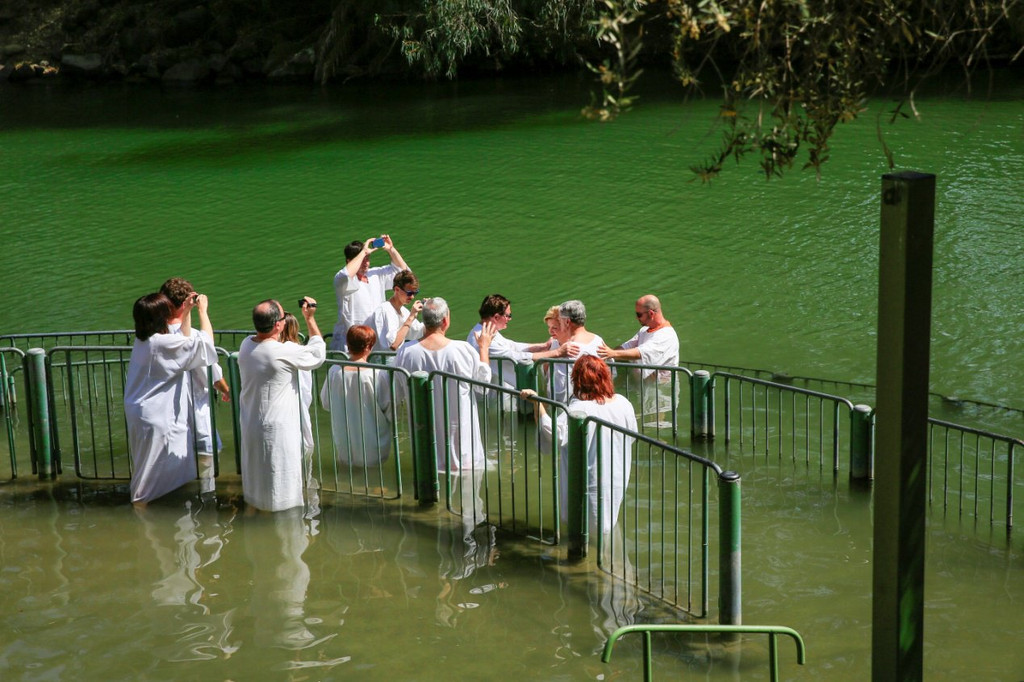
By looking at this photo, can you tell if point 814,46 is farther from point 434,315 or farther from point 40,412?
point 40,412

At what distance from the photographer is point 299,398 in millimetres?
8375

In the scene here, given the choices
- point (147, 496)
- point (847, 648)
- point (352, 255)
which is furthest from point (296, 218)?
point (847, 648)

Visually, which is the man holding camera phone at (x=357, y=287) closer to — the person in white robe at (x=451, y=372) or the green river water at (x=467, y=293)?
the person in white robe at (x=451, y=372)

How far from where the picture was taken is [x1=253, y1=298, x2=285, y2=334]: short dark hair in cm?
811

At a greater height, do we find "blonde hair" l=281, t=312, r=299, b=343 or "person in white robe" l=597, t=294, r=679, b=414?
"blonde hair" l=281, t=312, r=299, b=343

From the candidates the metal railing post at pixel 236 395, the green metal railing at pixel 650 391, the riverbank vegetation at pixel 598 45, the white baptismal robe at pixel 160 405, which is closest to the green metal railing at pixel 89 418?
the white baptismal robe at pixel 160 405

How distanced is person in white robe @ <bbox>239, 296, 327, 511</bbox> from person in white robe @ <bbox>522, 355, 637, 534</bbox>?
1808 mm

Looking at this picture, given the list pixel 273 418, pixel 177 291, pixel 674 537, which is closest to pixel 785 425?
pixel 674 537

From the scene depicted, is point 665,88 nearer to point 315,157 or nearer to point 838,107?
point 315,157

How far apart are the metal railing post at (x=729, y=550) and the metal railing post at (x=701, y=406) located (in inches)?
113

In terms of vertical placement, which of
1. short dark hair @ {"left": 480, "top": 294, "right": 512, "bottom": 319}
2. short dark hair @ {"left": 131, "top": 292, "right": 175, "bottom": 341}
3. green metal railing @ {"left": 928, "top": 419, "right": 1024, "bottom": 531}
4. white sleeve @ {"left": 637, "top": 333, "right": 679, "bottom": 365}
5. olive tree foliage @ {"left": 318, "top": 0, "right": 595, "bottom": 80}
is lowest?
green metal railing @ {"left": 928, "top": 419, "right": 1024, "bottom": 531}

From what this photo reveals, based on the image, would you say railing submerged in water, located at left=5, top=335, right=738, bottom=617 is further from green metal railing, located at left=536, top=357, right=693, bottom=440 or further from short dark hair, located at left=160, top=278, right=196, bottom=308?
short dark hair, located at left=160, top=278, right=196, bottom=308

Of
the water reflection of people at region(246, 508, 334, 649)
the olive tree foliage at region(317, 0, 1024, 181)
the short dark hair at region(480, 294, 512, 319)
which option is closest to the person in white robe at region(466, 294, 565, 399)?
the short dark hair at region(480, 294, 512, 319)

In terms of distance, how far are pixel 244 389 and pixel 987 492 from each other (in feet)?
18.2
